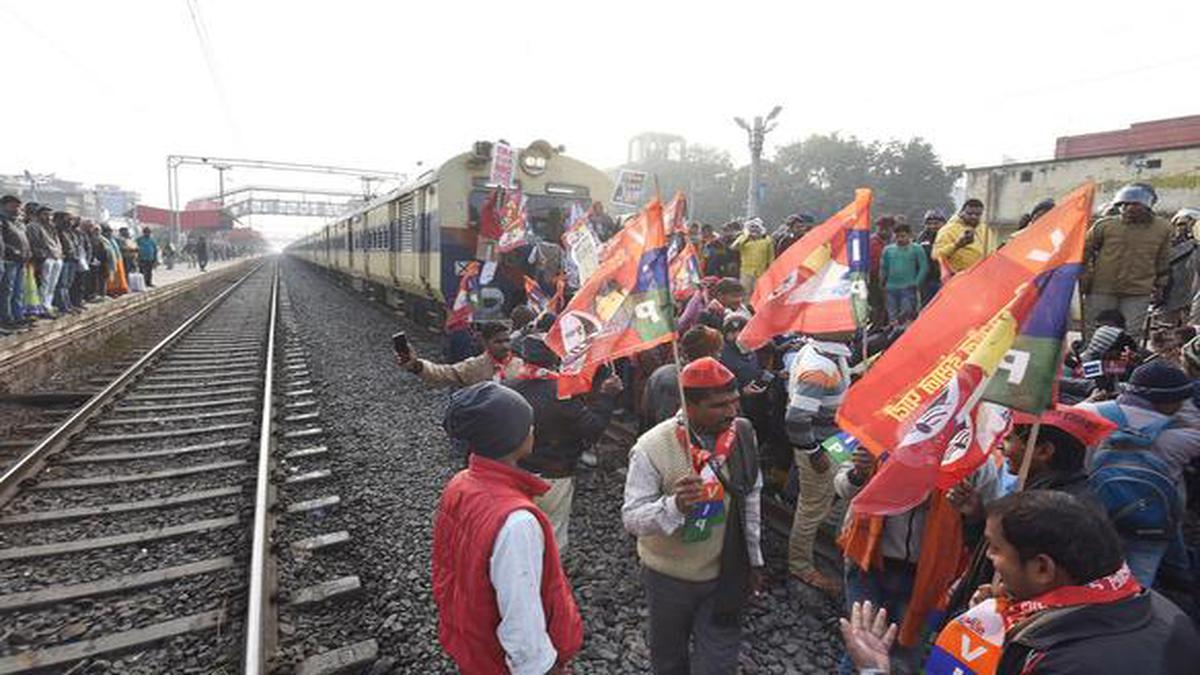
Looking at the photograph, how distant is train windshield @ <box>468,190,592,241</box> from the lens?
9766 millimetres

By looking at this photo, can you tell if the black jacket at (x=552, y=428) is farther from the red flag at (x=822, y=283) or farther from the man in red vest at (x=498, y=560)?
the man in red vest at (x=498, y=560)

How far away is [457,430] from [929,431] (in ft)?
4.67

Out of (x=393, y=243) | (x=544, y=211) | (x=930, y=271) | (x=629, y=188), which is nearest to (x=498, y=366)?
(x=930, y=271)

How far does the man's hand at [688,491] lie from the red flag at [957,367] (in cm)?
51

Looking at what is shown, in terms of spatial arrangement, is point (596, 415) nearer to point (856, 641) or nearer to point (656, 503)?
point (656, 503)

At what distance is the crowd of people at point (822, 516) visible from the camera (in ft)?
4.72

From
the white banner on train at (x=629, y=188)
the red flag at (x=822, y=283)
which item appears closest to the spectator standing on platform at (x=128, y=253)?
the white banner on train at (x=629, y=188)

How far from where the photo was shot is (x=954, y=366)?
2.06m

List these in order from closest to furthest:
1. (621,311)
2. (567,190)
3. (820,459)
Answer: (621,311) < (820,459) < (567,190)

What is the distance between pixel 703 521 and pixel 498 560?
94 cm

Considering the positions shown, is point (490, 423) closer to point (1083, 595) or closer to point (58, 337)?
point (1083, 595)

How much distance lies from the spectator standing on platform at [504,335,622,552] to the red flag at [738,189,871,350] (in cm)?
104

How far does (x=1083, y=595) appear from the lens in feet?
4.58

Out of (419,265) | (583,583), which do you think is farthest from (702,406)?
(419,265)
